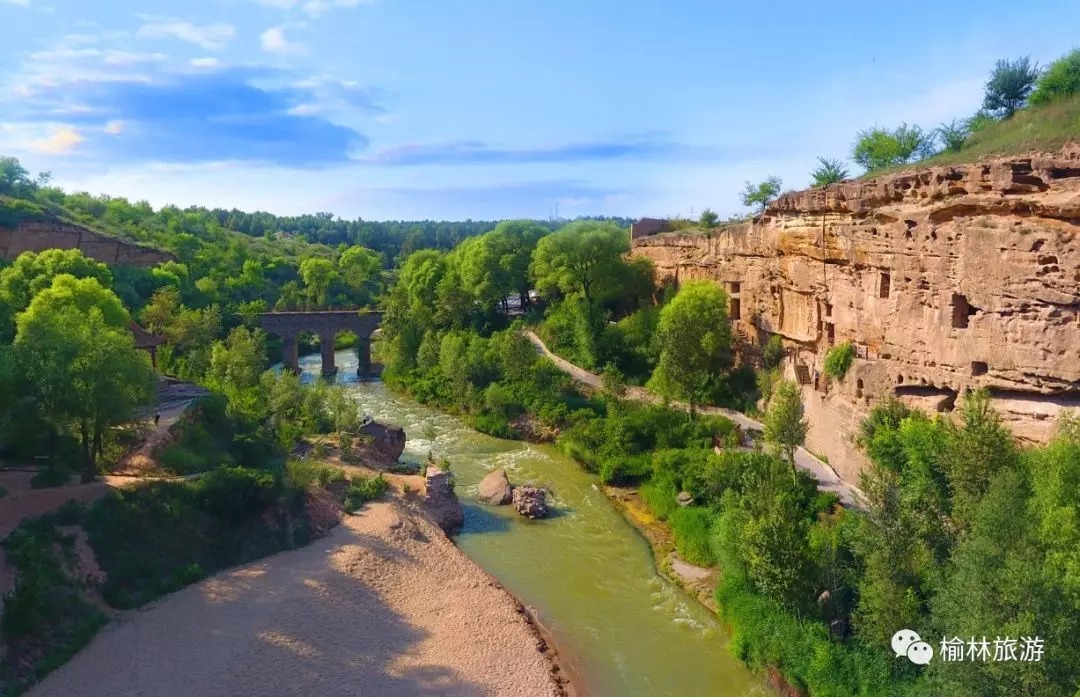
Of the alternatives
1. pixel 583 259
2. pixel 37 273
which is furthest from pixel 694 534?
pixel 37 273

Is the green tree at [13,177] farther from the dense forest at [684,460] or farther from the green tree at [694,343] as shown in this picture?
the green tree at [694,343]

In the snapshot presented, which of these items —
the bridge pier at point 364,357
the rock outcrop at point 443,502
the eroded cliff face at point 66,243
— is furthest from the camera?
the bridge pier at point 364,357

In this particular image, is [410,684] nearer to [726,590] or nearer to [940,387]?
[726,590]

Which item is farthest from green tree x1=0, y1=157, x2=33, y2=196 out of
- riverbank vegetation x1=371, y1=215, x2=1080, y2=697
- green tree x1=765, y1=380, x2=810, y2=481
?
green tree x1=765, y1=380, x2=810, y2=481

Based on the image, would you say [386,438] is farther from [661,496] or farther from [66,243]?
[66,243]

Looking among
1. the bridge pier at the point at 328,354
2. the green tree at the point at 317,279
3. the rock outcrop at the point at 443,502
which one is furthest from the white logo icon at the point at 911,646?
the green tree at the point at 317,279
